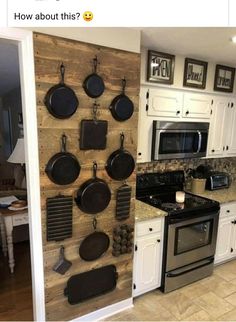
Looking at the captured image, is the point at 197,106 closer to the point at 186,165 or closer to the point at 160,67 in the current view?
the point at 160,67

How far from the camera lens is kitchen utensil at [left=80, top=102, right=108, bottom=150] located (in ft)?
5.84

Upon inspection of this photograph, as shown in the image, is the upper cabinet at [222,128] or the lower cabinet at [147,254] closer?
the lower cabinet at [147,254]

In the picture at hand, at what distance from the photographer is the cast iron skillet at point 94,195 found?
1.84 metres

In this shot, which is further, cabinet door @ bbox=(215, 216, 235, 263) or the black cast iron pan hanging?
cabinet door @ bbox=(215, 216, 235, 263)

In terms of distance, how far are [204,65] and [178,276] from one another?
2.20m

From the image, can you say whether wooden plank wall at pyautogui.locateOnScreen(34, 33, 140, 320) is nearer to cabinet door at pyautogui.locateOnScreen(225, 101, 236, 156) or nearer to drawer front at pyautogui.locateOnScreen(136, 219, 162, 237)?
drawer front at pyautogui.locateOnScreen(136, 219, 162, 237)

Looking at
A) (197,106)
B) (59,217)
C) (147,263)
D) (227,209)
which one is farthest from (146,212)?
(197,106)

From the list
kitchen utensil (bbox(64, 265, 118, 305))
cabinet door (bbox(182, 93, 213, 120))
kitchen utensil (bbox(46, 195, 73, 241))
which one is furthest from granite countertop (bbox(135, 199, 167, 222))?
cabinet door (bbox(182, 93, 213, 120))

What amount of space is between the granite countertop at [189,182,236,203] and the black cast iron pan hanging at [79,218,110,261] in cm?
139

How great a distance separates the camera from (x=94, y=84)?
176 cm

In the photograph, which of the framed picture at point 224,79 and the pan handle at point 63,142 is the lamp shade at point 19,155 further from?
the framed picture at point 224,79

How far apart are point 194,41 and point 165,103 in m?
0.62

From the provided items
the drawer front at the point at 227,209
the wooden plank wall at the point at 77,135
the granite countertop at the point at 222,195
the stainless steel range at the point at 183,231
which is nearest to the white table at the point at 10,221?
the wooden plank wall at the point at 77,135

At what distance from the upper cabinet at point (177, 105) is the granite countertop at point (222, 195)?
0.88 m
